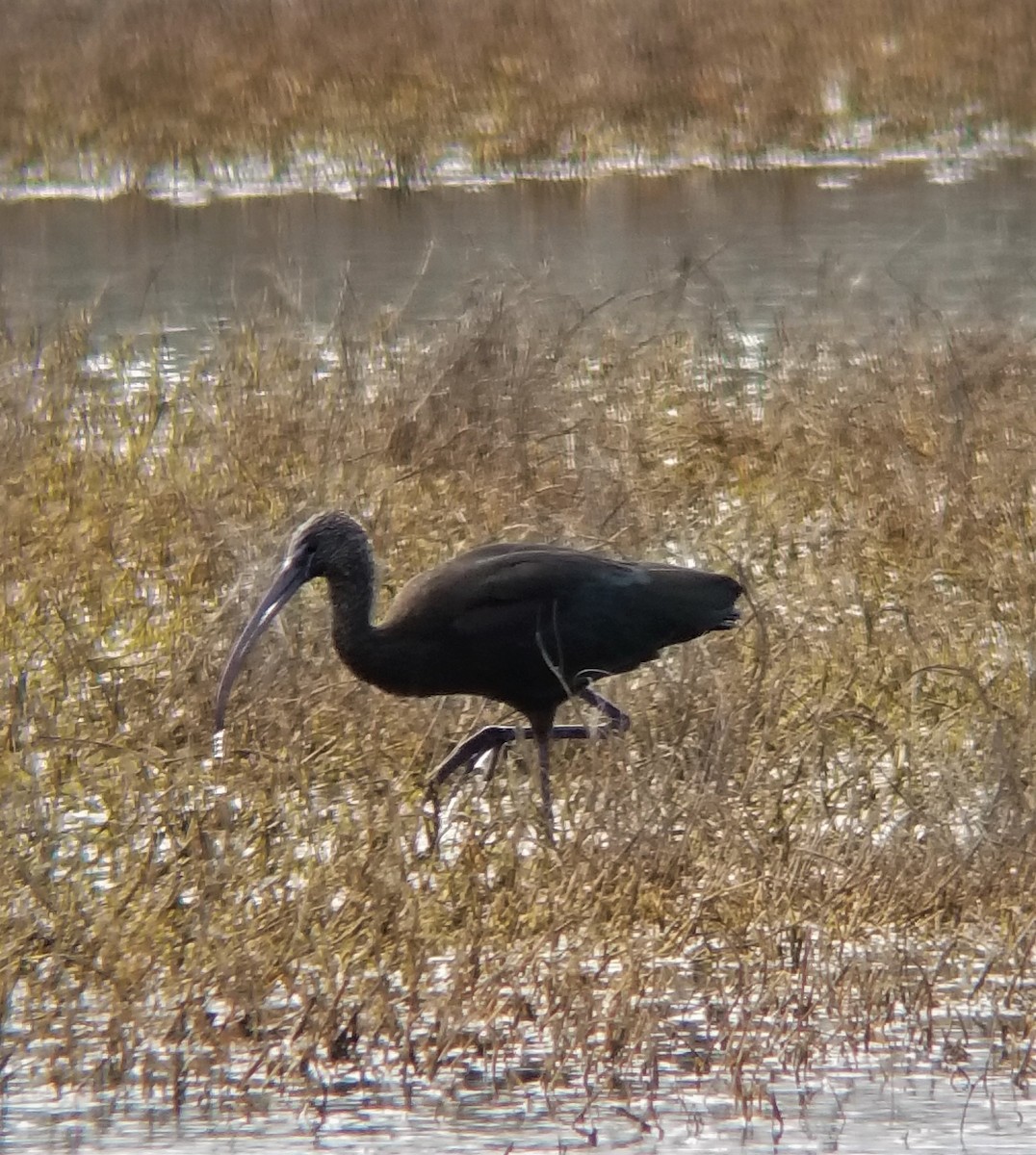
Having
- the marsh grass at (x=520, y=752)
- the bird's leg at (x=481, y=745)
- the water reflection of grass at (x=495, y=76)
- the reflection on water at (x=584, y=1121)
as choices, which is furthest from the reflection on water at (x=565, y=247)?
the reflection on water at (x=584, y=1121)

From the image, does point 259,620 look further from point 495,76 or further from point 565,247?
point 495,76

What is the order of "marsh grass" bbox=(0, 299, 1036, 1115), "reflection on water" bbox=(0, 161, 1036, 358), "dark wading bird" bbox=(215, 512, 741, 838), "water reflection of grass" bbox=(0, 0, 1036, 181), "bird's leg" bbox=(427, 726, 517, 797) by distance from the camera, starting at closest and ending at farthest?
"marsh grass" bbox=(0, 299, 1036, 1115) → "dark wading bird" bbox=(215, 512, 741, 838) → "bird's leg" bbox=(427, 726, 517, 797) → "reflection on water" bbox=(0, 161, 1036, 358) → "water reflection of grass" bbox=(0, 0, 1036, 181)

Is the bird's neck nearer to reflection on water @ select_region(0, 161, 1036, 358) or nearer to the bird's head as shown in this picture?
the bird's head

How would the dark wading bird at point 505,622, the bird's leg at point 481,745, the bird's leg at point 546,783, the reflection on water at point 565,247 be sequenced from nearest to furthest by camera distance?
the bird's leg at point 546,783, the dark wading bird at point 505,622, the bird's leg at point 481,745, the reflection on water at point 565,247

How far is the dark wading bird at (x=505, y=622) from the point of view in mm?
5773

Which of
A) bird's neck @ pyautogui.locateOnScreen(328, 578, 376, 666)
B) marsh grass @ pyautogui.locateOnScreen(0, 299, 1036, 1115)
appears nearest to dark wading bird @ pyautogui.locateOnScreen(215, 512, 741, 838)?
bird's neck @ pyautogui.locateOnScreen(328, 578, 376, 666)

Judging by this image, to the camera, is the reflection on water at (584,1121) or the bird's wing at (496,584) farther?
the bird's wing at (496,584)

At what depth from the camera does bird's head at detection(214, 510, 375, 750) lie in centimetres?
591

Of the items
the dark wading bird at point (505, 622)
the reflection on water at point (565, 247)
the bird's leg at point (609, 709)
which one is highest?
the reflection on water at point (565, 247)

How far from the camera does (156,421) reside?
30.1 feet

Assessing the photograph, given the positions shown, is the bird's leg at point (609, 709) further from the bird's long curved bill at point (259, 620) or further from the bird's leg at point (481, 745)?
the bird's long curved bill at point (259, 620)

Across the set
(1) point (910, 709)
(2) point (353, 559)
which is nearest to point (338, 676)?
(2) point (353, 559)

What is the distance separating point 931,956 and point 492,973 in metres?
0.78

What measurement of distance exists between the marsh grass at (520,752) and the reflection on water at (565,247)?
151 cm
